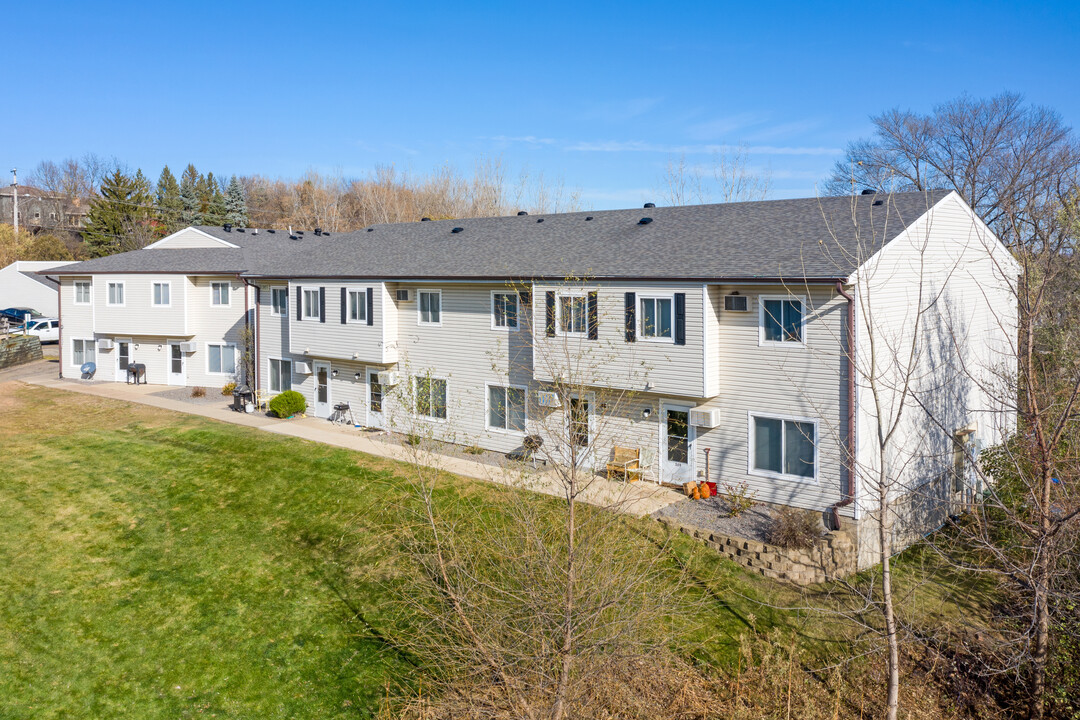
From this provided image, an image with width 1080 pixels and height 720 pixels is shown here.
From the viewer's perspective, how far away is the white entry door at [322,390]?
84.4ft

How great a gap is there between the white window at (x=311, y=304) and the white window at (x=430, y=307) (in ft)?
13.1

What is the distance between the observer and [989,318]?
21.0 m

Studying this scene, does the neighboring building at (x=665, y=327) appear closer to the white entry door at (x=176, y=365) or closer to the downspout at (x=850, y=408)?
the downspout at (x=850, y=408)

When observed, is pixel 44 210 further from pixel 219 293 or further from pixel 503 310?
pixel 503 310

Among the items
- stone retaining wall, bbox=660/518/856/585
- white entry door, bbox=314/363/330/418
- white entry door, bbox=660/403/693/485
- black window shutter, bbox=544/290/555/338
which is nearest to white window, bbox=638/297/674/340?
white entry door, bbox=660/403/693/485

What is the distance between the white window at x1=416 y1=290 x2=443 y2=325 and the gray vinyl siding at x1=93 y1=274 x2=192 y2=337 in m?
12.6

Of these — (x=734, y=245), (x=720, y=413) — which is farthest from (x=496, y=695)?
(x=734, y=245)

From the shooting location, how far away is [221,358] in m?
30.5

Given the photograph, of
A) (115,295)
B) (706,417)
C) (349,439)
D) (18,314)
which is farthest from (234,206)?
(706,417)

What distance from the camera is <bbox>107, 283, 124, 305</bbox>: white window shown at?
31516 mm

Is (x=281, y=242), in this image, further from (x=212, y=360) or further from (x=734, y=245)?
(x=734, y=245)

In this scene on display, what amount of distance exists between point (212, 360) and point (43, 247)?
133 ft

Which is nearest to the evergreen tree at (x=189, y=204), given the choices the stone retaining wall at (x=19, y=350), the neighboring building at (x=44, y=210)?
the neighboring building at (x=44, y=210)

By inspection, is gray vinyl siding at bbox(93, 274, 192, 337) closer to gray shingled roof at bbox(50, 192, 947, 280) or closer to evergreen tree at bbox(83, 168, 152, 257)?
gray shingled roof at bbox(50, 192, 947, 280)
